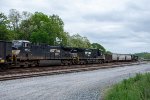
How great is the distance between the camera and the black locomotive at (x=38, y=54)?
3253 cm

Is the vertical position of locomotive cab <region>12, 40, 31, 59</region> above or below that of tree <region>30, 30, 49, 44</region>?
below

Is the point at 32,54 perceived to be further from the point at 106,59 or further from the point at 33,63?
the point at 106,59

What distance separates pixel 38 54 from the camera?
4088 centimetres

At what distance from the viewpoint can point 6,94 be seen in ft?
53.4

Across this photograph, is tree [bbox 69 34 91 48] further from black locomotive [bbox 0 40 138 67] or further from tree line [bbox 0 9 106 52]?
black locomotive [bbox 0 40 138 67]

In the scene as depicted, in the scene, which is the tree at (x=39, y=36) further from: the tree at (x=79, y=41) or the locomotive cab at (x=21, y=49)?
the locomotive cab at (x=21, y=49)

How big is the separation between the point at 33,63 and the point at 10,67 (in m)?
5.20

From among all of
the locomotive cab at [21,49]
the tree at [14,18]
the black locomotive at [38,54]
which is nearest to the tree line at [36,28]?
the tree at [14,18]

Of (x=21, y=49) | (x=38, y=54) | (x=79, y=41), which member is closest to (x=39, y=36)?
(x=79, y=41)

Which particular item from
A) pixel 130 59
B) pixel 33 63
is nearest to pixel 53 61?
pixel 33 63

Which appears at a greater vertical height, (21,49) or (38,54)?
(21,49)

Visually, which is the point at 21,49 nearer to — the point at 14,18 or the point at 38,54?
the point at 38,54

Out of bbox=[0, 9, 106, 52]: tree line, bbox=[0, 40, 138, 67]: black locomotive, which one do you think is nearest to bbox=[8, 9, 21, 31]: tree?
bbox=[0, 9, 106, 52]: tree line

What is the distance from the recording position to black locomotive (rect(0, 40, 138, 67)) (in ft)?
107
